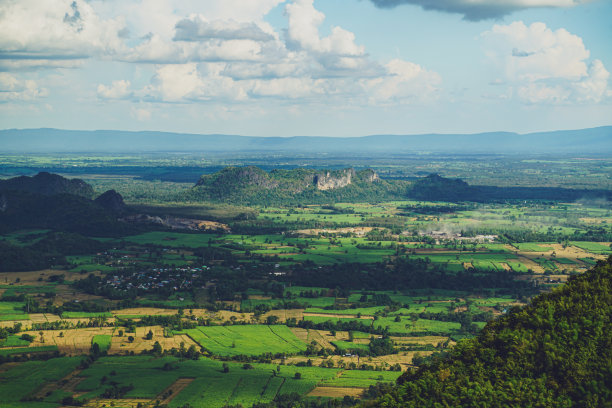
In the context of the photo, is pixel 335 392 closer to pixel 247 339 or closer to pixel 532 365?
pixel 247 339

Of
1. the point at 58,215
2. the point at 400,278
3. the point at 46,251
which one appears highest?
the point at 58,215

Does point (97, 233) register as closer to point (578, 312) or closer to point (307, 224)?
point (307, 224)

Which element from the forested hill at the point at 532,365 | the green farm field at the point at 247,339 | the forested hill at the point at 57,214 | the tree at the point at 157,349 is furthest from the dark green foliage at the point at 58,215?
the forested hill at the point at 532,365

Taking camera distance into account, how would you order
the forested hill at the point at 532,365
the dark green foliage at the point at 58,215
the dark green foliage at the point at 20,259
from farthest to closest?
the dark green foliage at the point at 58,215 → the dark green foliage at the point at 20,259 → the forested hill at the point at 532,365

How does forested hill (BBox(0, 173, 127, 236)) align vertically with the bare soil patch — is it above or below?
above

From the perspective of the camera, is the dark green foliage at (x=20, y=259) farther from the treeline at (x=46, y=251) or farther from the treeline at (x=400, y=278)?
the treeline at (x=400, y=278)

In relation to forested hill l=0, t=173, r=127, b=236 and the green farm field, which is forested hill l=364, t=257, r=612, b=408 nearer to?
the green farm field

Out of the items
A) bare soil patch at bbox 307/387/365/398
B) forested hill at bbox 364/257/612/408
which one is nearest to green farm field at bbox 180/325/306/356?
bare soil patch at bbox 307/387/365/398

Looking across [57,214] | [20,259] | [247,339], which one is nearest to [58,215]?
[57,214]

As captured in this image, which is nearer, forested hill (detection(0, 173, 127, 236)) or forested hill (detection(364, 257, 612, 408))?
forested hill (detection(364, 257, 612, 408))
